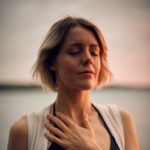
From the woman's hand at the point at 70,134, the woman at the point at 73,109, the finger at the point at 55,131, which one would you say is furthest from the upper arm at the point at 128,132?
the finger at the point at 55,131

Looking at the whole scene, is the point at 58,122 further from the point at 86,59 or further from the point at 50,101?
the point at 50,101

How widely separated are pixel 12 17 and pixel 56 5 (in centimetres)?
19

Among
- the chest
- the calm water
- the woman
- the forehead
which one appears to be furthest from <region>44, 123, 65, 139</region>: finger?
the calm water

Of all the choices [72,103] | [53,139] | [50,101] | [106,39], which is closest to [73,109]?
[72,103]

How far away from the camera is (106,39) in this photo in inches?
50.7

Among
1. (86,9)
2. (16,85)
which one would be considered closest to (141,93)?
(86,9)

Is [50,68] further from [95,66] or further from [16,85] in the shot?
[16,85]

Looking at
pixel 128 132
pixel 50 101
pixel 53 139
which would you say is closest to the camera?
pixel 53 139

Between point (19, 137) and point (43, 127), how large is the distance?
7cm

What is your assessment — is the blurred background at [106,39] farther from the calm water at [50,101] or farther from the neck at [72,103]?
the neck at [72,103]

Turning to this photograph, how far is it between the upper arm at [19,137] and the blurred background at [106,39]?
35 cm

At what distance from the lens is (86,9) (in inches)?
51.1

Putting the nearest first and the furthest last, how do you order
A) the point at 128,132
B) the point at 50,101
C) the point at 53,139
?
the point at 53,139 → the point at 128,132 → the point at 50,101

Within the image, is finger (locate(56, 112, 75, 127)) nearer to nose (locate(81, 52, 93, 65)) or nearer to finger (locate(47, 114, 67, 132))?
finger (locate(47, 114, 67, 132))
